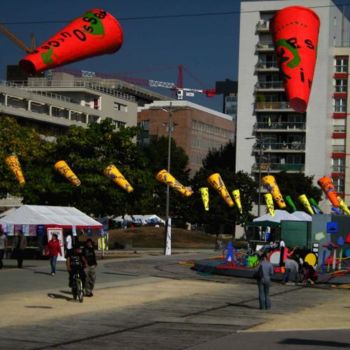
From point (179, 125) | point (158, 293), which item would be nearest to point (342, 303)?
point (158, 293)

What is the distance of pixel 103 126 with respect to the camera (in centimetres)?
6831

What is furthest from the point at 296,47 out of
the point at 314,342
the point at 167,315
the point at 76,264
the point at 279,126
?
the point at 279,126

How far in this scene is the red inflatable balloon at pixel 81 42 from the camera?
1446cm

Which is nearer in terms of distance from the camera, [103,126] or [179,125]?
[103,126]

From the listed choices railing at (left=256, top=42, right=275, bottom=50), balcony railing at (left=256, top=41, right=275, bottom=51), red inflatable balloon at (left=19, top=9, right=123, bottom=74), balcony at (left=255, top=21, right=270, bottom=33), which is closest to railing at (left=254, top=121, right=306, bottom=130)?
balcony railing at (left=256, top=41, right=275, bottom=51)

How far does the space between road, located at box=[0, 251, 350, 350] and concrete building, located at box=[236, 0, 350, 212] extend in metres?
73.4

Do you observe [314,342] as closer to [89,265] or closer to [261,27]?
[89,265]

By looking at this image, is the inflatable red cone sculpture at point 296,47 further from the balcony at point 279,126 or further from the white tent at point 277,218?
the balcony at point 279,126

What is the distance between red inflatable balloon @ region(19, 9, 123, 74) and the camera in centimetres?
1446

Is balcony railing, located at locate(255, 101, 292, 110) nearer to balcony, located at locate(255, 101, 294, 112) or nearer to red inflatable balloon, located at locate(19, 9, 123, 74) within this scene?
balcony, located at locate(255, 101, 294, 112)

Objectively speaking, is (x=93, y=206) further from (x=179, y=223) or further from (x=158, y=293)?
(x=179, y=223)

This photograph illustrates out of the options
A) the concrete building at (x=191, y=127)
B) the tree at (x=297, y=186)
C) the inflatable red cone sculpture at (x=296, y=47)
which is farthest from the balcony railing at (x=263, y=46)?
the inflatable red cone sculpture at (x=296, y=47)

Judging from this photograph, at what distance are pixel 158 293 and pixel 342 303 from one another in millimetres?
6014

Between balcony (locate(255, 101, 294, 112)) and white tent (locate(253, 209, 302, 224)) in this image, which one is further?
balcony (locate(255, 101, 294, 112))
